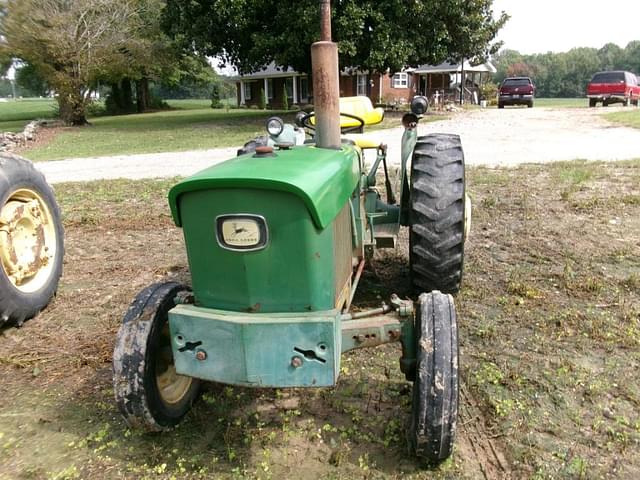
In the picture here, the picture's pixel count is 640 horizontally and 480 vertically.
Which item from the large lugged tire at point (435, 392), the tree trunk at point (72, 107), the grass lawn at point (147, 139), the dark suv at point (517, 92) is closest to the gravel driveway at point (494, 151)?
the grass lawn at point (147, 139)

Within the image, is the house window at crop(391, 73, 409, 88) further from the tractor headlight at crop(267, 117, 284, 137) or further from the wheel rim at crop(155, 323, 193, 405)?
the wheel rim at crop(155, 323, 193, 405)

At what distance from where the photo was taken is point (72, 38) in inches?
911

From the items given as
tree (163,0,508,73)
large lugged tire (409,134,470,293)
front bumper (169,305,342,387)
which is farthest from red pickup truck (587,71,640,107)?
front bumper (169,305,342,387)

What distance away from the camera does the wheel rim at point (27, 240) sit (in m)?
3.97

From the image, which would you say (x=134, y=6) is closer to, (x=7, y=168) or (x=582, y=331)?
(x=7, y=168)

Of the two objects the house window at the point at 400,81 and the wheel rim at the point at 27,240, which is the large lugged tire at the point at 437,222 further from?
the house window at the point at 400,81

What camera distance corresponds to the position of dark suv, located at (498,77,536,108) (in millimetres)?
29531

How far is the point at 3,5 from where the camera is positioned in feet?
74.0

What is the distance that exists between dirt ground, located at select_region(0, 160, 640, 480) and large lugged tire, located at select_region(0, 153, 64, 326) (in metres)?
0.20

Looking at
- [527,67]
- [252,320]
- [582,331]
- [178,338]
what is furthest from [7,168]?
[527,67]

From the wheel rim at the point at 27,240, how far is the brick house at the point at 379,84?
3098 centimetres

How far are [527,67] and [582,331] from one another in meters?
91.4

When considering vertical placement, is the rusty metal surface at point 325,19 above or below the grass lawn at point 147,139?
above

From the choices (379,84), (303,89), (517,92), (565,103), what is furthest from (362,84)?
(565,103)
